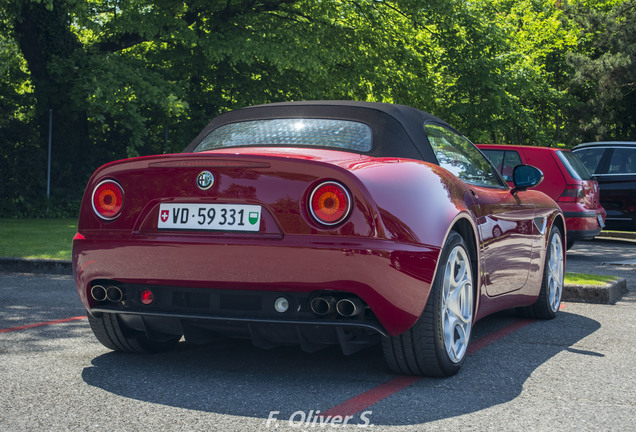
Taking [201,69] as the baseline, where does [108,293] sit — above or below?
below

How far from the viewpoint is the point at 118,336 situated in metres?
4.59

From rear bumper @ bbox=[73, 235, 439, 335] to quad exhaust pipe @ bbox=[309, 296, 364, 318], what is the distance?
1.5 inches

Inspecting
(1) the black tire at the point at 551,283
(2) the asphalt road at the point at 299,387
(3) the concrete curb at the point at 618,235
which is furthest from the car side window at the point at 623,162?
(2) the asphalt road at the point at 299,387

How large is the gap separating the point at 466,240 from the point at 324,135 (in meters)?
1.00

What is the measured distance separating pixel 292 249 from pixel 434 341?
34.2 inches

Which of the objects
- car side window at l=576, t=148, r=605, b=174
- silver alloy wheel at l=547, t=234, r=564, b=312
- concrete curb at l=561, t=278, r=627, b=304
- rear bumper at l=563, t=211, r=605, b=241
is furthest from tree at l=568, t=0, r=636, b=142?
silver alloy wheel at l=547, t=234, r=564, b=312

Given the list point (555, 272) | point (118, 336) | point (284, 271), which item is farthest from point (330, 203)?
point (555, 272)

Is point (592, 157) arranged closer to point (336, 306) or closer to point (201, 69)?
point (201, 69)

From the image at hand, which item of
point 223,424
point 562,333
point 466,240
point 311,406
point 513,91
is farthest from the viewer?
point 513,91

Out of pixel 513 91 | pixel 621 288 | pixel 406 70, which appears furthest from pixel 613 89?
pixel 621 288

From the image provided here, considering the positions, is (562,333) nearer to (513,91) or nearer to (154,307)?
(154,307)

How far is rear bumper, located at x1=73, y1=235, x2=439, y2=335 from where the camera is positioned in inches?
147

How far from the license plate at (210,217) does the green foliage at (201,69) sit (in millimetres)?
14602

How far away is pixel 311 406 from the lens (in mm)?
3607
